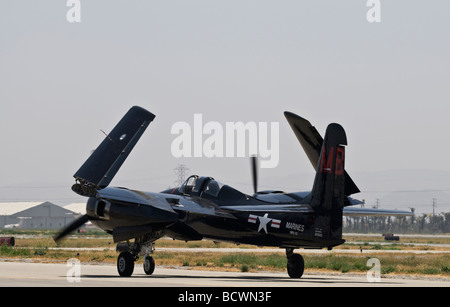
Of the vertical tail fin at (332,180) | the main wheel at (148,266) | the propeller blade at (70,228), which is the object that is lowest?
the main wheel at (148,266)

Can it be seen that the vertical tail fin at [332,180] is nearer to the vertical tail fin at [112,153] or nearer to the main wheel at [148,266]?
the vertical tail fin at [112,153]

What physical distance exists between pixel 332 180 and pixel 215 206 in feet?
16.8

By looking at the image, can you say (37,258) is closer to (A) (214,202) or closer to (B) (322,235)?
(A) (214,202)

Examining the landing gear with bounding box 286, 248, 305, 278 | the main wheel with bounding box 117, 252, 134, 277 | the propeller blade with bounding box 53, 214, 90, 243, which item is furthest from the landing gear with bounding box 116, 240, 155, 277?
the landing gear with bounding box 286, 248, 305, 278

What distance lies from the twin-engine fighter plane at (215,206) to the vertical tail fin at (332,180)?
1.4 inches

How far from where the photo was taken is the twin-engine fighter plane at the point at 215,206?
29.9 metres

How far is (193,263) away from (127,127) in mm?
17748

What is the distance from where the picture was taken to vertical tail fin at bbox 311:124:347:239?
29.9 m

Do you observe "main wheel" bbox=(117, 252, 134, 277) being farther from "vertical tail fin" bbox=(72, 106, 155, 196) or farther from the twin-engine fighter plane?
"vertical tail fin" bbox=(72, 106, 155, 196)

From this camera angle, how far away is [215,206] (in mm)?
32594

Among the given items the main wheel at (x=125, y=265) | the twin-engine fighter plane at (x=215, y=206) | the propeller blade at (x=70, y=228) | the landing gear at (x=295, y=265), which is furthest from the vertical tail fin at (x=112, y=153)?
the landing gear at (x=295, y=265)

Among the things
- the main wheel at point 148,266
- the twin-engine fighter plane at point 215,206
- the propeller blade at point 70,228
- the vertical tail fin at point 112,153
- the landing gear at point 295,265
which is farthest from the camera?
the main wheel at point 148,266

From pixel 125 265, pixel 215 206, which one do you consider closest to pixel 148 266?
pixel 125 265
